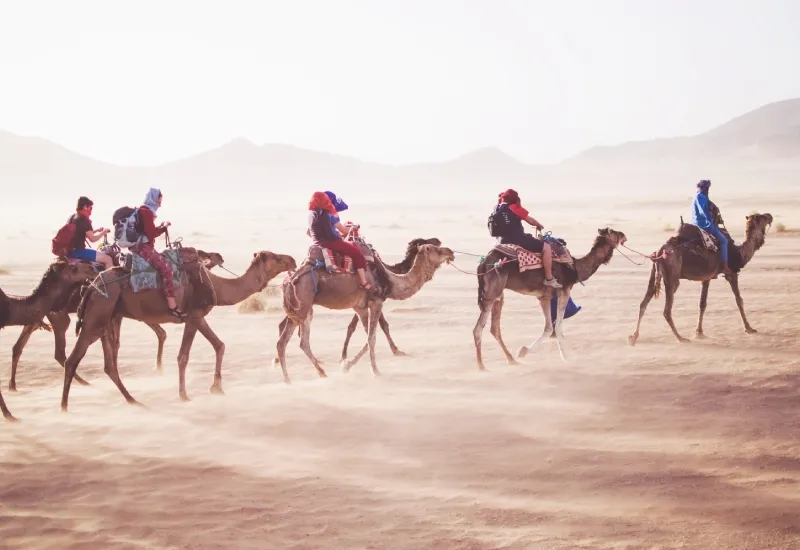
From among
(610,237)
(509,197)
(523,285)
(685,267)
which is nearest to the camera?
(509,197)

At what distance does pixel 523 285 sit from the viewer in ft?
47.2

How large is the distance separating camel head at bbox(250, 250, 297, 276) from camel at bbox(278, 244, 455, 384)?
0.66 ft

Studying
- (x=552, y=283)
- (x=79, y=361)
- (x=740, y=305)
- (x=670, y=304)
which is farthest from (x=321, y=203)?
(x=740, y=305)

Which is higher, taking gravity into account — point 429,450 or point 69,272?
point 69,272

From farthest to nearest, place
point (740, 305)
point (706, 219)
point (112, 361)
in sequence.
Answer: point (740, 305) < point (706, 219) < point (112, 361)

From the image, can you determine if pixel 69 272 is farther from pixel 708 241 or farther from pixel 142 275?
pixel 708 241

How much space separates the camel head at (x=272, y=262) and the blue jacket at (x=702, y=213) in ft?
23.4

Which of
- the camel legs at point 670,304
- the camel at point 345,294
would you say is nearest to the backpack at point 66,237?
the camel at point 345,294

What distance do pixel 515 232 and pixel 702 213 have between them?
4049mm

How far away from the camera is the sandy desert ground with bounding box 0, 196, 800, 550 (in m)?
8.07

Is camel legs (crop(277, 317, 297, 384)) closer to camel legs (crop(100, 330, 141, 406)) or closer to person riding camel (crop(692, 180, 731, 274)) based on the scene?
camel legs (crop(100, 330, 141, 406))

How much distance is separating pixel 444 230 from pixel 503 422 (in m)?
47.4

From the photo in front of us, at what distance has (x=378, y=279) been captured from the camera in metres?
14.1

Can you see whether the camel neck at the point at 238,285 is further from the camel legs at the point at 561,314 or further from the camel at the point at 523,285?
the camel legs at the point at 561,314
